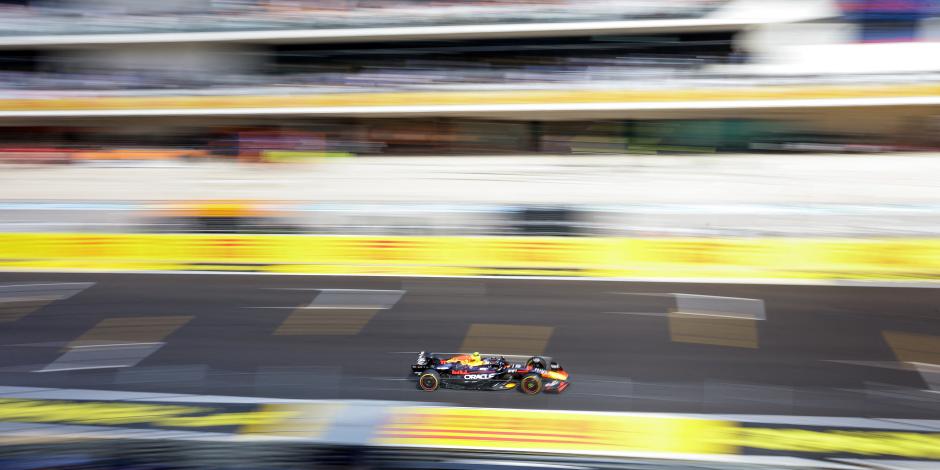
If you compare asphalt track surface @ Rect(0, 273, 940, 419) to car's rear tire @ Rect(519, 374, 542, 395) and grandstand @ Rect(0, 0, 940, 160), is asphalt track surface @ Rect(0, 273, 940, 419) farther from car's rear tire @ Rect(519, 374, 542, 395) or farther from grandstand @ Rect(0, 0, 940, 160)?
grandstand @ Rect(0, 0, 940, 160)

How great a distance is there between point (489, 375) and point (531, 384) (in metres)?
0.39

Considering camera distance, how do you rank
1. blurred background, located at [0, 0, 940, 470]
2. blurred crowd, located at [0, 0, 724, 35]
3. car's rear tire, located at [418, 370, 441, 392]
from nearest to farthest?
blurred background, located at [0, 0, 940, 470] < car's rear tire, located at [418, 370, 441, 392] < blurred crowd, located at [0, 0, 724, 35]

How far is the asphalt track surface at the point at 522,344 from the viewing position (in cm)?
773

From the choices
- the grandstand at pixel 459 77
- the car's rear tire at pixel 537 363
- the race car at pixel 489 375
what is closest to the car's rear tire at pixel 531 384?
the race car at pixel 489 375

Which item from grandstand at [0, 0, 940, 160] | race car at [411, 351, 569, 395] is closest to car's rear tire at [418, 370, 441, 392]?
race car at [411, 351, 569, 395]

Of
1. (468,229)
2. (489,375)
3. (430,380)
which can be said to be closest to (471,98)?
(468,229)

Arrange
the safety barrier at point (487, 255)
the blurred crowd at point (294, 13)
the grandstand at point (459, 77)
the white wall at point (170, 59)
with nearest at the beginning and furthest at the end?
the safety barrier at point (487, 255)
the grandstand at point (459, 77)
the blurred crowd at point (294, 13)
the white wall at point (170, 59)

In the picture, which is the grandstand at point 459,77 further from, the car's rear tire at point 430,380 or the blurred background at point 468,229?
the car's rear tire at point 430,380

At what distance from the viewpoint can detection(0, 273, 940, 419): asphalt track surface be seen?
7734mm

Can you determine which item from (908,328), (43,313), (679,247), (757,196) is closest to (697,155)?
(757,196)

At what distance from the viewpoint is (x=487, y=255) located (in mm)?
12398

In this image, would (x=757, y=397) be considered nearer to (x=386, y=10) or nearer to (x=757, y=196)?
(x=757, y=196)

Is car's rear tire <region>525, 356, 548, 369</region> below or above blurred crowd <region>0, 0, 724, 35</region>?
below

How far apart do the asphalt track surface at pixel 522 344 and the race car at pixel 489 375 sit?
0.40 feet
